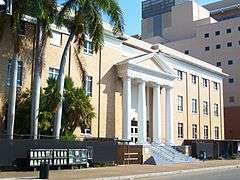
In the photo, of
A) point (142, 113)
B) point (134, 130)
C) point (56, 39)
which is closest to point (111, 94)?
point (142, 113)

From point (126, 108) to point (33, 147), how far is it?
1719 centimetres

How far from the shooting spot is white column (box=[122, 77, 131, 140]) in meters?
42.3

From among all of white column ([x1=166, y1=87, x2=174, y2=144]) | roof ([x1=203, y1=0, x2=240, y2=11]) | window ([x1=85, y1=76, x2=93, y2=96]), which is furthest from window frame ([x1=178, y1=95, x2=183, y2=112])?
roof ([x1=203, y1=0, x2=240, y2=11])

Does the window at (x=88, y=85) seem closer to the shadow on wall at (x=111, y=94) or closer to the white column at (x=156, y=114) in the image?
the shadow on wall at (x=111, y=94)

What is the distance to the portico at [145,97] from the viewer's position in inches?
1705

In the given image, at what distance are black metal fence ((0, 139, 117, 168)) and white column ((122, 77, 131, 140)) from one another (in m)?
9.94

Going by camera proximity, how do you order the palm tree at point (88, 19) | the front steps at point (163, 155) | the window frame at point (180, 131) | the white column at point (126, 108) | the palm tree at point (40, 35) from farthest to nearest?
the window frame at point (180, 131) < the white column at point (126, 108) < the front steps at point (163, 155) < the palm tree at point (88, 19) < the palm tree at point (40, 35)

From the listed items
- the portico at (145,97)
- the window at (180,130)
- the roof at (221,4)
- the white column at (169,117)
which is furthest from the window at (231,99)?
the roof at (221,4)

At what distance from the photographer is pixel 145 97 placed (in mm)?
47531

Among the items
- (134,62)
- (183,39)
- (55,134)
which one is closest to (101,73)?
(134,62)

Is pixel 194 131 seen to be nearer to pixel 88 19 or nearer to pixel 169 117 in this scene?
pixel 169 117

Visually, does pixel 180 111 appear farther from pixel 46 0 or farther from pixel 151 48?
pixel 46 0

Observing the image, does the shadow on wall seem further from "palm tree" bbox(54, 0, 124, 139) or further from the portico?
"palm tree" bbox(54, 0, 124, 139)

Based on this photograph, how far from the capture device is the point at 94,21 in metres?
30.3
